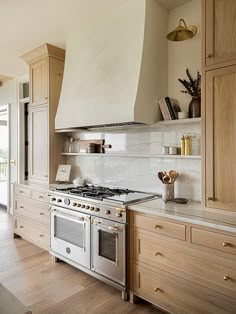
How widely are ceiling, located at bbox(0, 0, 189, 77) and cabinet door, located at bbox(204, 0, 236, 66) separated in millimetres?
735

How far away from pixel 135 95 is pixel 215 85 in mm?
746

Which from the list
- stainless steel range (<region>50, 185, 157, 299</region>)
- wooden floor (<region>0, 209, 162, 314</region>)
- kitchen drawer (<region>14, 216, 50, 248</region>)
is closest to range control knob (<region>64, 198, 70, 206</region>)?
stainless steel range (<region>50, 185, 157, 299</region>)

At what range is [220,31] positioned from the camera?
1912 mm

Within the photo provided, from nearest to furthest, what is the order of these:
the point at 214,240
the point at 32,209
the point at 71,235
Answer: the point at 214,240 → the point at 71,235 → the point at 32,209

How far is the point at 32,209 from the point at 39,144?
0.96 m

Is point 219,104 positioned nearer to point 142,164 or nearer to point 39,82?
point 142,164

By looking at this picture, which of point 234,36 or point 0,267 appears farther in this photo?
point 0,267

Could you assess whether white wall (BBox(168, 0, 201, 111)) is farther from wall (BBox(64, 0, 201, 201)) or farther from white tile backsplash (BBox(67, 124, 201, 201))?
white tile backsplash (BBox(67, 124, 201, 201))

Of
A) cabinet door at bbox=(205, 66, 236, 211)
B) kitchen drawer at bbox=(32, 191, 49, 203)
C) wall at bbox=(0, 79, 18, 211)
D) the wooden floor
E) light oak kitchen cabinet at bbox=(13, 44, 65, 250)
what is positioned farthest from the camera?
wall at bbox=(0, 79, 18, 211)

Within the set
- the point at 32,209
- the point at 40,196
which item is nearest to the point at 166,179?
the point at 40,196

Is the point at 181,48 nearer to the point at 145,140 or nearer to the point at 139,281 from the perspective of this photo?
the point at 145,140

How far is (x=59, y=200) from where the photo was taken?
295cm

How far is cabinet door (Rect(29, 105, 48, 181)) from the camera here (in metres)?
3.59

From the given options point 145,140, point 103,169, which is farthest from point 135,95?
point 103,169
